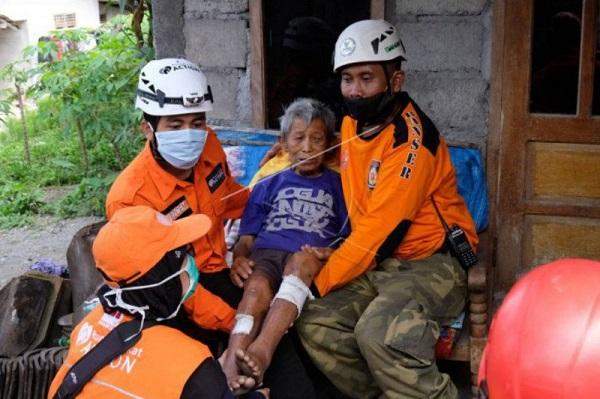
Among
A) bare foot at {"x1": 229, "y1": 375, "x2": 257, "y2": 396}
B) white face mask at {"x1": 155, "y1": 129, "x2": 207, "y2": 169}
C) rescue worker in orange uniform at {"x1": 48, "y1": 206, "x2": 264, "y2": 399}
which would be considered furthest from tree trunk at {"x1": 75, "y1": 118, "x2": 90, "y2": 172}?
rescue worker in orange uniform at {"x1": 48, "y1": 206, "x2": 264, "y2": 399}

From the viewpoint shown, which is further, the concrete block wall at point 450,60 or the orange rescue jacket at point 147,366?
the concrete block wall at point 450,60

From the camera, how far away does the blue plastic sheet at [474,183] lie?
4.29m

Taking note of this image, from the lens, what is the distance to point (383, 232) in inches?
142

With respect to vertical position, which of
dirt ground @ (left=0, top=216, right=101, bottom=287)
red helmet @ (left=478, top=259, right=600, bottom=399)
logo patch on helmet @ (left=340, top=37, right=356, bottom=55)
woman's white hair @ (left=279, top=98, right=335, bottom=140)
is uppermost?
→ logo patch on helmet @ (left=340, top=37, right=356, bottom=55)

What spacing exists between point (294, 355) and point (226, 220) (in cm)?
113

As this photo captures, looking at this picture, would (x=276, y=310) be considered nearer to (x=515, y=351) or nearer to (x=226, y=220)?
(x=226, y=220)

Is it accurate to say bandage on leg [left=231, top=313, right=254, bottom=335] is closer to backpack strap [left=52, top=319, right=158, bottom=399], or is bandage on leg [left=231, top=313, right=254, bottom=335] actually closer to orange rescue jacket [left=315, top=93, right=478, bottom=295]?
orange rescue jacket [left=315, top=93, right=478, bottom=295]

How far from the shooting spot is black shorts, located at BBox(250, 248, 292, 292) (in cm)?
371

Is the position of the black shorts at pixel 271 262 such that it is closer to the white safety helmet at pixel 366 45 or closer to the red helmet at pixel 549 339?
the white safety helmet at pixel 366 45

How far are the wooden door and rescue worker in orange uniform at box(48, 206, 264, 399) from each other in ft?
7.15

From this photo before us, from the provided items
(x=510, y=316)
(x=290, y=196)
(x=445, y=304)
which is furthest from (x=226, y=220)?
(x=510, y=316)

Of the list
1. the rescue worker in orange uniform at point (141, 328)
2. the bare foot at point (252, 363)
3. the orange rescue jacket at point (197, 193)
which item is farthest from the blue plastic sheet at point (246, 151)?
the rescue worker in orange uniform at point (141, 328)

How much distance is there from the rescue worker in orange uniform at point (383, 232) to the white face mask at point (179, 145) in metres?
0.81

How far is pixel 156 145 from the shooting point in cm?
348
